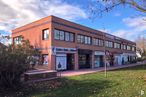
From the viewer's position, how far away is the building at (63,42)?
29.2 meters

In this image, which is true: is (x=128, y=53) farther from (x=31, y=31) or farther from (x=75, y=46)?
(x=31, y=31)

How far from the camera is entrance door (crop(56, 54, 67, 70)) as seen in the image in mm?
29663

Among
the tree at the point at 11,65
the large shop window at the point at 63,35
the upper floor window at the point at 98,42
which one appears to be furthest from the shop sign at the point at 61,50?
the tree at the point at 11,65

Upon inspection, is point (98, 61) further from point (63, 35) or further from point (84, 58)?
point (63, 35)

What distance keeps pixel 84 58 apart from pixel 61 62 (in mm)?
8291

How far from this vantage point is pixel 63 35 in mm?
31344

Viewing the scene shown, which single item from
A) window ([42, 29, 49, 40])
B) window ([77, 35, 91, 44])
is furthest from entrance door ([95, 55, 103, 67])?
window ([42, 29, 49, 40])

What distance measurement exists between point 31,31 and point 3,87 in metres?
21.5

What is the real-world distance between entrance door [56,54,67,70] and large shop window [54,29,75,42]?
269 centimetres

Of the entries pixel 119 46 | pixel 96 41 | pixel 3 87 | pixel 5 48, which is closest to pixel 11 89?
pixel 3 87

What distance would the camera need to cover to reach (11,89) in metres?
12.7

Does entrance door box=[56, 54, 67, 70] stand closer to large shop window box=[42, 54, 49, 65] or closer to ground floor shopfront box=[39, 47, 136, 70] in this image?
ground floor shopfront box=[39, 47, 136, 70]

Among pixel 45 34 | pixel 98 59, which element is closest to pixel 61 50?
pixel 45 34

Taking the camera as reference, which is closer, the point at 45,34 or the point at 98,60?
the point at 45,34
